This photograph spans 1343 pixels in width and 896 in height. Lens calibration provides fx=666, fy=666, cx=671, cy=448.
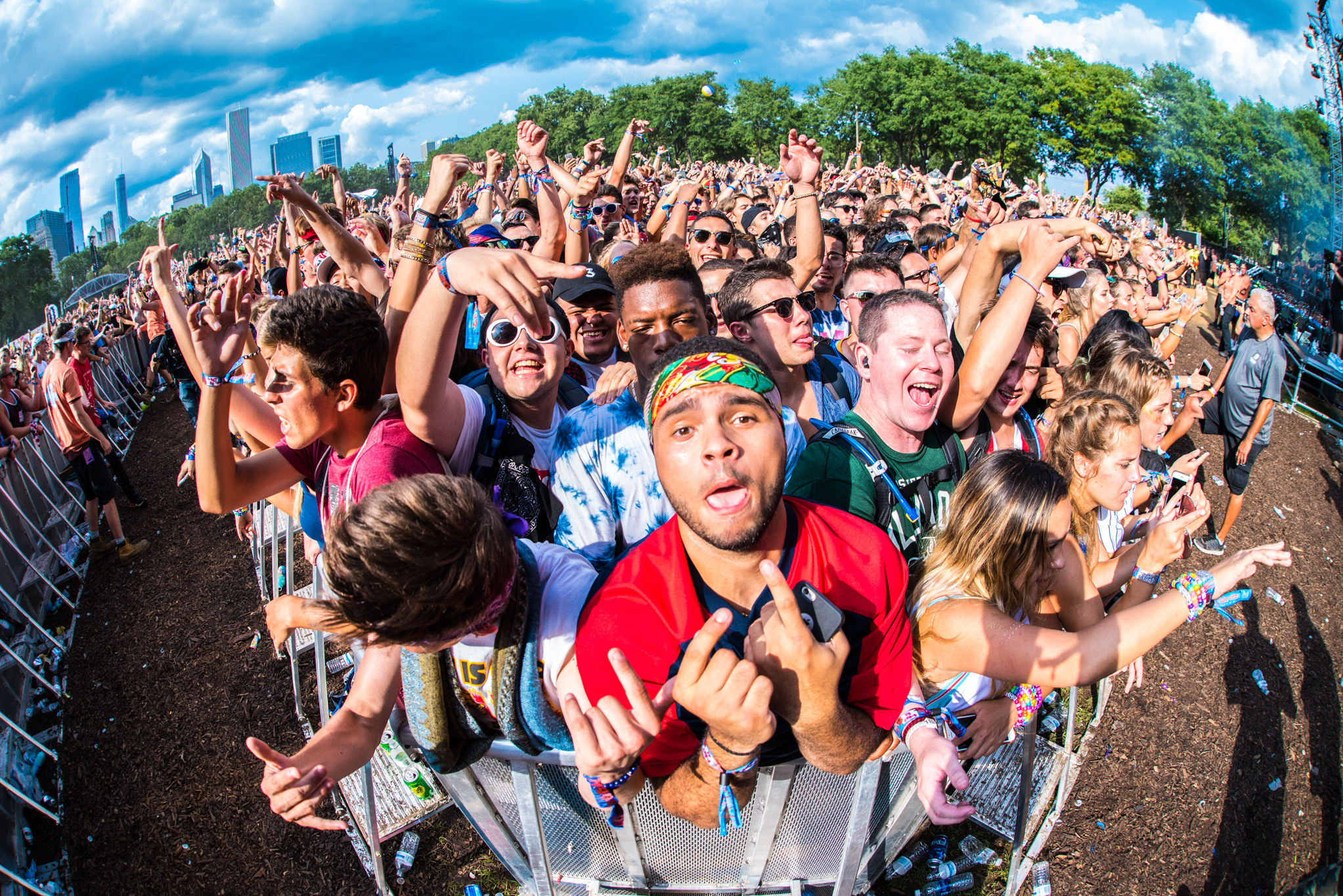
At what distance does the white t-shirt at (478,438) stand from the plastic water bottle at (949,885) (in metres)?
2.91

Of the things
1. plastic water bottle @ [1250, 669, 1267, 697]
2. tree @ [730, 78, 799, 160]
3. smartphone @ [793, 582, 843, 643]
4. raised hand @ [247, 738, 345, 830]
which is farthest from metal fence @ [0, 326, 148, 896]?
tree @ [730, 78, 799, 160]

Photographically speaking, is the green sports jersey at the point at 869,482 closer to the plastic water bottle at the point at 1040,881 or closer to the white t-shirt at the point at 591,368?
the white t-shirt at the point at 591,368

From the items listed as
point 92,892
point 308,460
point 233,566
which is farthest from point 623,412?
point 233,566

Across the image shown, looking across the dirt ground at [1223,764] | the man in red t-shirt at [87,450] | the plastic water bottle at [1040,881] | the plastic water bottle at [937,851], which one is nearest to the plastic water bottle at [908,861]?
the plastic water bottle at [937,851]

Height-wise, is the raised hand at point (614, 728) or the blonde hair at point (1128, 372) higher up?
the blonde hair at point (1128, 372)

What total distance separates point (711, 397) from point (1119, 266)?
10970mm

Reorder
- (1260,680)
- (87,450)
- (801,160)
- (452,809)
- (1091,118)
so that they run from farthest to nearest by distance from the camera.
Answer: (1091,118) < (87,450) < (1260,680) < (801,160) < (452,809)

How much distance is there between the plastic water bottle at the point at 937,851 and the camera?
11.7 feet

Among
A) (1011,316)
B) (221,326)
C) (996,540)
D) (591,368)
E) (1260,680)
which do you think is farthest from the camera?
(1260,680)

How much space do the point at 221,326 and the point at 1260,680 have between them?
730cm

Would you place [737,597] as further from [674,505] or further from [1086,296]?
[1086,296]

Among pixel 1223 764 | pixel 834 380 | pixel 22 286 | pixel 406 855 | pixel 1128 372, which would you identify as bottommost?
pixel 1223 764

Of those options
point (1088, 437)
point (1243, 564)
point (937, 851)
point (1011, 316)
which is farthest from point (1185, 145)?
point (937, 851)

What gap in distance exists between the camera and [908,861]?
355 cm
